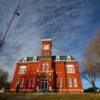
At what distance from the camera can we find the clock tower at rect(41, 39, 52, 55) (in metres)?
46.9

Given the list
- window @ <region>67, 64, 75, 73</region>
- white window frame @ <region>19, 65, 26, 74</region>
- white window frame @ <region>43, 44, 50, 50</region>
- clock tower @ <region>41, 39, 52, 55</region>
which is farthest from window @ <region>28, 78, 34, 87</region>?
white window frame @ <region>43, 44, 50, 50</region>

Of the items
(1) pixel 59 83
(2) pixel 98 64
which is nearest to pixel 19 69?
(1) pixel 59 83

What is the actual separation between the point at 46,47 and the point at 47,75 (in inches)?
424

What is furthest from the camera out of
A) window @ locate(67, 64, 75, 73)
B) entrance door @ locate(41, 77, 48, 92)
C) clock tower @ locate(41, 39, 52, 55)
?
clock tower @ locate(41, 39, 52, 55)

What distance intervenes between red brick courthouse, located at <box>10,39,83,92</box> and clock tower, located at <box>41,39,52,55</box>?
434 millimetres

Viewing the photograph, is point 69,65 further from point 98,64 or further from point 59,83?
point 98,64

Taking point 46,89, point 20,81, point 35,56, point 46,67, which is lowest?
point 46,89

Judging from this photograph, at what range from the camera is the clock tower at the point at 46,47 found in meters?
46.9

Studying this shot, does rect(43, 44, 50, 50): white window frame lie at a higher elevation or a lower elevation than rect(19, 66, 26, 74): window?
higher

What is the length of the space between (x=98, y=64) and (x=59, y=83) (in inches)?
600

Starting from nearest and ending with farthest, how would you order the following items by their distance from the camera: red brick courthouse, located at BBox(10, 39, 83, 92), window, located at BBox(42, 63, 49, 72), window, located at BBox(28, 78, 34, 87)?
red brick courthouse, located at BBox(10, 39, 83, 92) → window, located at BBox(42, 63, 49, 72) → window, located at BBox(28, 78, 34, 87)

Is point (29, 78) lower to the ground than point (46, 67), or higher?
lower

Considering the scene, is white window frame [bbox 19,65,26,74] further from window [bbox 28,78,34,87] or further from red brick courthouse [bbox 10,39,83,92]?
window [bbox 28,78,34,87]

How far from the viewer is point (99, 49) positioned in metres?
27.9
